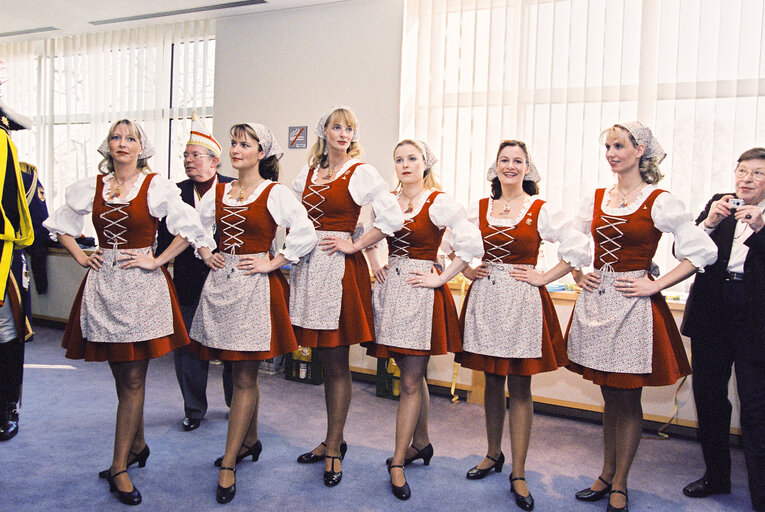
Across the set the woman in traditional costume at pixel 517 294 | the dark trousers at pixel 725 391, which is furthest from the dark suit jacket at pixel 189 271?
the dark trousers at pixel 725 391

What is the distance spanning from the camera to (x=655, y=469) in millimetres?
2742

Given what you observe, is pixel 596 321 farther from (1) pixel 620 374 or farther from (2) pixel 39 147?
(2) pixel 39 147

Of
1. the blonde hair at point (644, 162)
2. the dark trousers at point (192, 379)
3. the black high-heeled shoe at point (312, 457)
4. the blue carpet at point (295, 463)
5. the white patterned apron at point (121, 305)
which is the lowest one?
the blue carpet at point (295, 463)

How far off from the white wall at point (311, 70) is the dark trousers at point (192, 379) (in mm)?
1956

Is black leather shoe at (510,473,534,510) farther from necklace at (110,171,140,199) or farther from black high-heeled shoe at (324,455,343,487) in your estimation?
necklace at (110,171,140,199)

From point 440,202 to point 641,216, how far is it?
0.77 m

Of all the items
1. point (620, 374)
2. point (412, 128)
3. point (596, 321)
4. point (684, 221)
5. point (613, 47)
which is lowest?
point (620, 374)

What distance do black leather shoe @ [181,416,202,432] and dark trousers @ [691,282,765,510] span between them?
251 cm

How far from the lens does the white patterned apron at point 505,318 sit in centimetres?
222

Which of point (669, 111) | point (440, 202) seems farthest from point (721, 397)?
point (669, 111)

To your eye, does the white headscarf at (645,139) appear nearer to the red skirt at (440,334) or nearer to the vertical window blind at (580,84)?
the red skirt at (440,334)

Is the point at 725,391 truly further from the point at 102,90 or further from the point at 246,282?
the point at 102,90

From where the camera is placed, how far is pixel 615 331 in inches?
82.7

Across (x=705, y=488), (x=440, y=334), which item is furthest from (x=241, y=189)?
(x=705, y=488)
